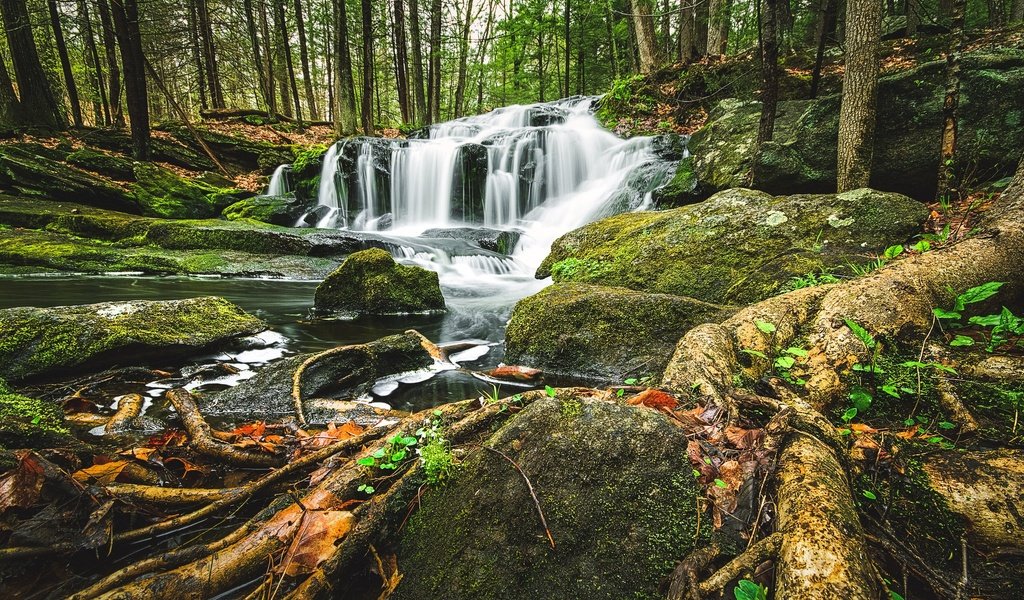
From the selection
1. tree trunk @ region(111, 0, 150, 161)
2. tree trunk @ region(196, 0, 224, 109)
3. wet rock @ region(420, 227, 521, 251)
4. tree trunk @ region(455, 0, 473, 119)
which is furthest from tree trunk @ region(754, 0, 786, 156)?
tree trunk @ region(455, 0, 473, 119)

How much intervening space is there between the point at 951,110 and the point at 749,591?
271 inches

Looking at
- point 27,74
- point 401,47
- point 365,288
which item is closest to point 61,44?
point 27,74

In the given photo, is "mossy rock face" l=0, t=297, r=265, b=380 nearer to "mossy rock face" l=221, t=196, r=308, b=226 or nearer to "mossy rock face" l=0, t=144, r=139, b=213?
"mossy rock face" l=221, t=196, r=308, b=226

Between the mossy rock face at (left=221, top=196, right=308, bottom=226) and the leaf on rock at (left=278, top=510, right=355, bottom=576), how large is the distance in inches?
526

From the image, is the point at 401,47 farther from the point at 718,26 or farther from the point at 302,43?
the point at 718,26

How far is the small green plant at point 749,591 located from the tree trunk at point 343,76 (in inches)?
779

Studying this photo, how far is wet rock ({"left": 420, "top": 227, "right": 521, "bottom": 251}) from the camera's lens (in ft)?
35.8

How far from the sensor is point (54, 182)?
10.7 meters

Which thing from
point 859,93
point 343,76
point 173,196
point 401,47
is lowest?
point 173,196

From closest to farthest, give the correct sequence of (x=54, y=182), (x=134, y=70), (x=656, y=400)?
(x=656, y=400) → (x=54, y=182) → (x=134, y=70)

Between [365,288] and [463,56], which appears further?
[463,56]

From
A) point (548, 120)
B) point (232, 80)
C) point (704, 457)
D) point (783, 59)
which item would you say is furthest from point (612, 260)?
point (232, 80)

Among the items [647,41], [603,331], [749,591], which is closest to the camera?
[749,591]

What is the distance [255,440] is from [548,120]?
17.5 meters
